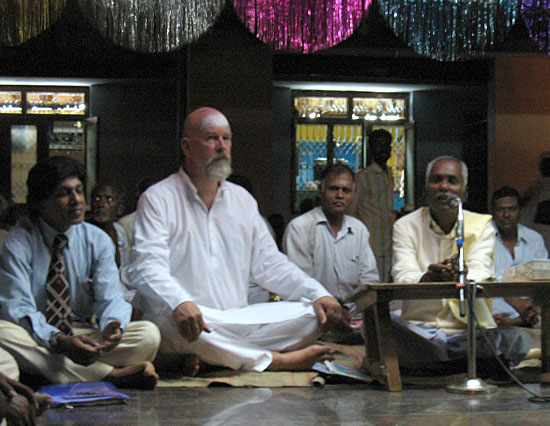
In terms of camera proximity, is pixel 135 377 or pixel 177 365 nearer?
pixel 135 377

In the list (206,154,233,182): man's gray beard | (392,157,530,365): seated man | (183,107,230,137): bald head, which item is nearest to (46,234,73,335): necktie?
(206,154,233,182): man's gray beard

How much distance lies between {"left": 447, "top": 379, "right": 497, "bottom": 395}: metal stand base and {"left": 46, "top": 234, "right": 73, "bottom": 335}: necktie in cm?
193

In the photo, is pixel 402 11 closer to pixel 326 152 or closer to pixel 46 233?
pixel 46 233

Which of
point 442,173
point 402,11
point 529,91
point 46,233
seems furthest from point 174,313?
point 529,91

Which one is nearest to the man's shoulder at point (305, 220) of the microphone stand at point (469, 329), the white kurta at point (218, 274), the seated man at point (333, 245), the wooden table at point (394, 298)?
the seated man at point (333, 245)

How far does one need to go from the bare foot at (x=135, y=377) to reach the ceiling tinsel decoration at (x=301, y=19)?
1939 millimetres

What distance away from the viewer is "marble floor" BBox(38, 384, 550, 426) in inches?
140

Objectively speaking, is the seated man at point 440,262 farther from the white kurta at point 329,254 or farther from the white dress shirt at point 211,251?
the white kurta at point 329,254

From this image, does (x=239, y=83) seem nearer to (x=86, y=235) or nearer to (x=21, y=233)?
(x=86, y=235)

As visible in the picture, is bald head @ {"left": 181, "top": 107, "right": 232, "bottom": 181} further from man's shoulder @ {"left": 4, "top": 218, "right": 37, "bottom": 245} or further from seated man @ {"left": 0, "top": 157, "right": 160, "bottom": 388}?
man's shoulder @ {"left": 4, "top": 218, "right": 37, "bottom": 245}

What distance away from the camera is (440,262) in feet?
15.7

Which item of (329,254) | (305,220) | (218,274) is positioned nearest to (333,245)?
(329,254)

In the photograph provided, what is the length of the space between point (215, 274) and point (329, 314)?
712 millimetres

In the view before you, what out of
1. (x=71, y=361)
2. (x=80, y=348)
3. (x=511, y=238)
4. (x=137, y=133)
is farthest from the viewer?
(x=137, y=133)
